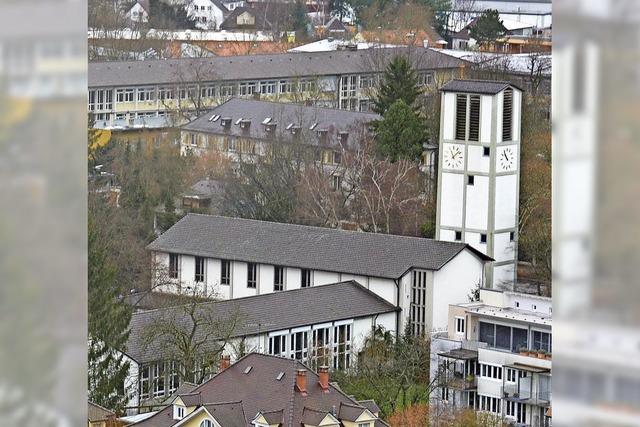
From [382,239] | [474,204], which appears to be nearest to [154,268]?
[382,239]

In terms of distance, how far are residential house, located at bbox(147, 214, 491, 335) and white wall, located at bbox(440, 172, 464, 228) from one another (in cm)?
59

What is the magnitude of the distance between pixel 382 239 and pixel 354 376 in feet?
12.4

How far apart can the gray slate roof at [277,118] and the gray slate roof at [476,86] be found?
1432mm

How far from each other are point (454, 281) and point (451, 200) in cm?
154

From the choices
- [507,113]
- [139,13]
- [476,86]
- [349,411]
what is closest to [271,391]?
[349,411]

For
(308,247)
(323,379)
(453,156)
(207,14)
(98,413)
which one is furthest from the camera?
(207,14)

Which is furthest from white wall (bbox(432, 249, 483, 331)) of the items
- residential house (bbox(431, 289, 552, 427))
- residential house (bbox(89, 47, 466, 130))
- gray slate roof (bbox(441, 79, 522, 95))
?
residential house (bbox(89, 47, 466, 130))

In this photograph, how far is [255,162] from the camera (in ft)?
46.7

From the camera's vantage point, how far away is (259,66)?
1562 cm

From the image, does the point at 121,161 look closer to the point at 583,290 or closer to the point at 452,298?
the point at 452,298

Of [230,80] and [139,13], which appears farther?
[139,13]

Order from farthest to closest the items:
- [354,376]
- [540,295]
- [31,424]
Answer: [540,295] → [354,376] → [31,424]

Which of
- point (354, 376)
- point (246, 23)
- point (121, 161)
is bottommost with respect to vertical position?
point (354, 376)

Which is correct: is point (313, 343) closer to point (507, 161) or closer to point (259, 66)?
point (507, 161)
